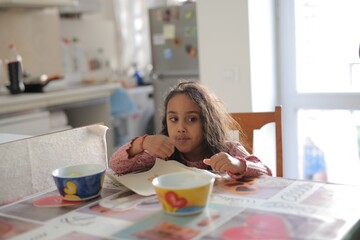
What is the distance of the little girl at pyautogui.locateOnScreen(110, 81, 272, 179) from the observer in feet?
4.31

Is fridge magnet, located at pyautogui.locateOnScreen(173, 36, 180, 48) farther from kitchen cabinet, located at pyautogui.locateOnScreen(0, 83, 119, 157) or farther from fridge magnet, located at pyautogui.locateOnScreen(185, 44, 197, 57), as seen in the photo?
kitchen cabinet, located at pyautogui.locateOnScreen(0, 83, 119, 157)

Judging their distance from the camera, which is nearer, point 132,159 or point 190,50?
point 132,159

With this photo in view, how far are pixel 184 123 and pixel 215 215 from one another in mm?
591

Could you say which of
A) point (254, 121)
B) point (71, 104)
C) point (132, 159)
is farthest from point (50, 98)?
point (132, 159)

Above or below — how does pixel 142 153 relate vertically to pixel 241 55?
below

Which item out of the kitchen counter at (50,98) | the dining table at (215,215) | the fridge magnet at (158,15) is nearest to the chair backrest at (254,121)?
the dining table at (215,215)

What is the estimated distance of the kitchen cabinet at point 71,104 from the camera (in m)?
2.97

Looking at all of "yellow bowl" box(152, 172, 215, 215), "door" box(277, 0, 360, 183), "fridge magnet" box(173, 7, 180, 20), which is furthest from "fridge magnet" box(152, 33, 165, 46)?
"yellow bowl" box(152, 172, 215, 215)

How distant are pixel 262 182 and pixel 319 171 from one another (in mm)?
1834

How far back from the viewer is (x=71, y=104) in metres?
3.40

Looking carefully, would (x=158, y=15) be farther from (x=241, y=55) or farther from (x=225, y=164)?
(x=225, y=164)

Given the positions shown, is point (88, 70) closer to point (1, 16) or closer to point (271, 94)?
point (1, 16)

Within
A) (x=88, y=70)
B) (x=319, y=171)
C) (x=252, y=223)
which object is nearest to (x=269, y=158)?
(x=319, y=171)

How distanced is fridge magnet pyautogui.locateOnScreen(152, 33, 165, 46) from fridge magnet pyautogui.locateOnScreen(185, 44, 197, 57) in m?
0.24
